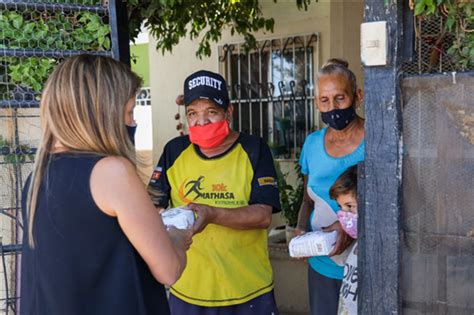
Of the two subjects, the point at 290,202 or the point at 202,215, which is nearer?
the point at 202,215

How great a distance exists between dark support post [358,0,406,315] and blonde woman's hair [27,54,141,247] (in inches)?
29.2

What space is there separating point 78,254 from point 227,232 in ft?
3.15

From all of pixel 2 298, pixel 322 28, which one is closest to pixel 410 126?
pixel 2 298

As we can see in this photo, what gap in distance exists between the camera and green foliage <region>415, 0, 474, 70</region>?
1699 mm

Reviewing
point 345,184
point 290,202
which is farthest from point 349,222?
point 290,202

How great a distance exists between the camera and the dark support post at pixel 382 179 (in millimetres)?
1785

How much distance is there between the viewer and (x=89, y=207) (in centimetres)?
157

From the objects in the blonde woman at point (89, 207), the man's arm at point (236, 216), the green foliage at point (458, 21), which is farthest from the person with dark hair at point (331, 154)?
the blonde woman at point (89, 207)

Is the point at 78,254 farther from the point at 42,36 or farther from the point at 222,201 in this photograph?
the point at 42,36

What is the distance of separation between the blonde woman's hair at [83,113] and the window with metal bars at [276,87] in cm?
386

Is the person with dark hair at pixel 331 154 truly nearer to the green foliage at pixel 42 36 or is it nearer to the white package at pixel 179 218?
the white package at pixel 179 218

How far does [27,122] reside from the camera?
2.41 m

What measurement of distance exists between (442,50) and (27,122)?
1608 millimetres

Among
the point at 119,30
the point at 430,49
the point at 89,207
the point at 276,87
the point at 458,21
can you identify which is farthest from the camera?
the point at 276,87
